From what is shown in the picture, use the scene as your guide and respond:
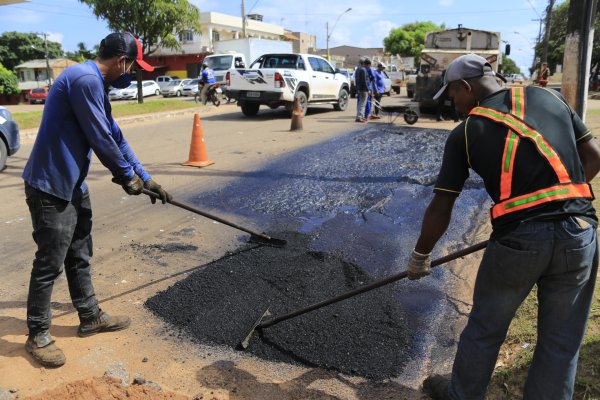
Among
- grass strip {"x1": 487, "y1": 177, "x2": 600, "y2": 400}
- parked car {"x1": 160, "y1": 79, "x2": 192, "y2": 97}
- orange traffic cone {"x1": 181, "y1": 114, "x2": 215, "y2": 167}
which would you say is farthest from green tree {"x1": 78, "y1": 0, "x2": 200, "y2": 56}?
grass strip {"x1": 487, "y1": 177, "x2": 600, "y2": 400}

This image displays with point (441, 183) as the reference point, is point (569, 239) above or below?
below

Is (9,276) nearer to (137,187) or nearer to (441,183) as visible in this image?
(137,187)

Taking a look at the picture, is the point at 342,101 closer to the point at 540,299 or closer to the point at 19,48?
the point at 540,299

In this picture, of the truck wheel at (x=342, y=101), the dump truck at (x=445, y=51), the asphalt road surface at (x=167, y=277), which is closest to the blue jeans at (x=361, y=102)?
the dump truck at (x=445, y=51)

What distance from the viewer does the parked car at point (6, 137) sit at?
791 cm

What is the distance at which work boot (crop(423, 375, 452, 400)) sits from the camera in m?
2.59

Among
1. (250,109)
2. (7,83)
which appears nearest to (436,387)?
(250,109)

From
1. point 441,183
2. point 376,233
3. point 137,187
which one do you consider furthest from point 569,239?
point 376,233

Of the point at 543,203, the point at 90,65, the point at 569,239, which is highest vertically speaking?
the point at 90,65

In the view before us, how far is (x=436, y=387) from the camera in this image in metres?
2.63

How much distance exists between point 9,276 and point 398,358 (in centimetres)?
329

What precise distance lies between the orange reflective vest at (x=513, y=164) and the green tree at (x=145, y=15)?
17708mm

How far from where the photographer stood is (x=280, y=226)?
210 inches

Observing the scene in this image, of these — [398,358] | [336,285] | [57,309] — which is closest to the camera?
[398,358]
